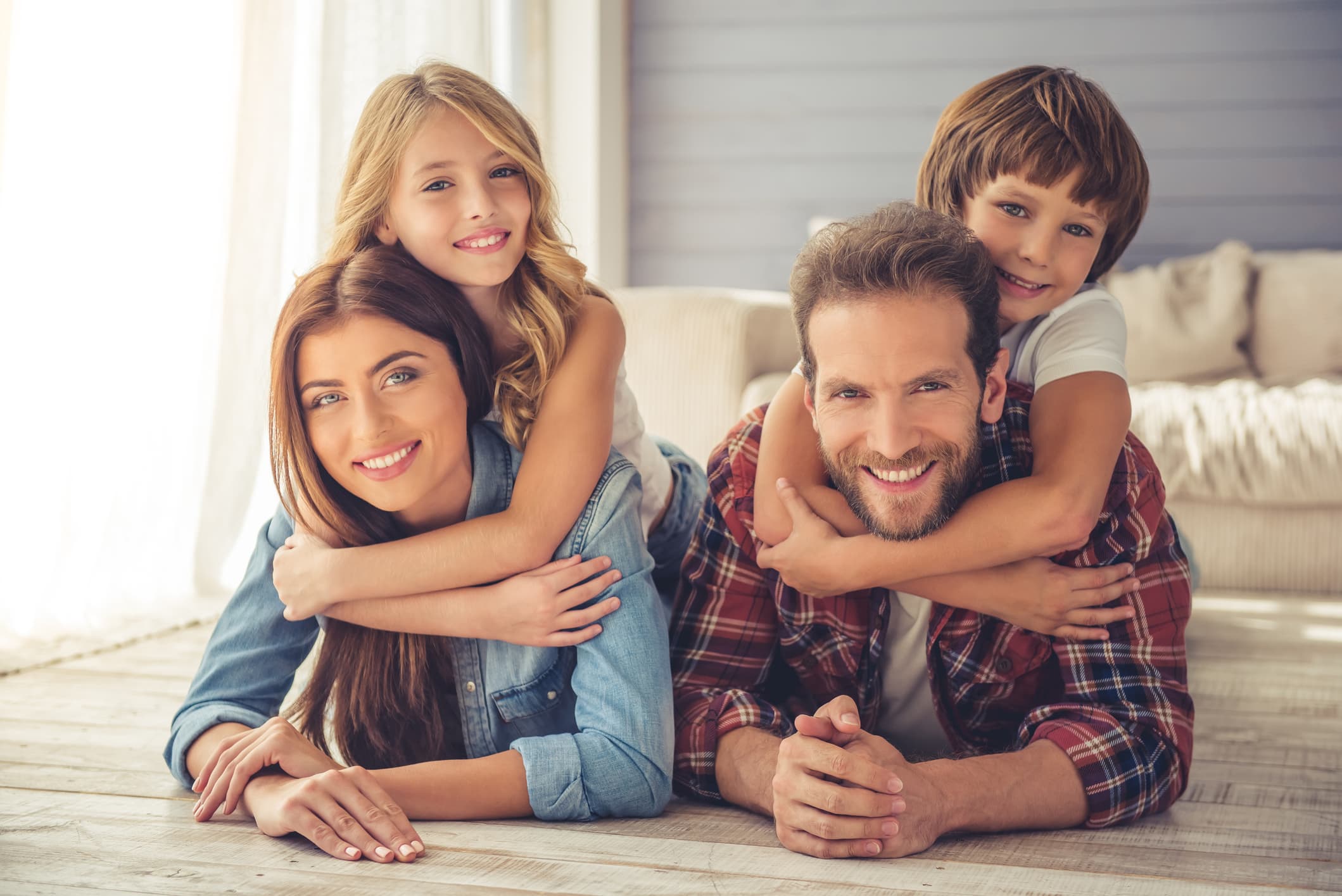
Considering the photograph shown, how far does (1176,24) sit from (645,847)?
4487 millimetres

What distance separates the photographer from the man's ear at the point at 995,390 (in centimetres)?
163

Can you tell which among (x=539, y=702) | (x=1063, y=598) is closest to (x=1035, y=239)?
(x=1063, y=598)

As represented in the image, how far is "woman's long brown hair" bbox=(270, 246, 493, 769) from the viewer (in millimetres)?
1643

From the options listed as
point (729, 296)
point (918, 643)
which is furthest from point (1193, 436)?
point (918, 643)

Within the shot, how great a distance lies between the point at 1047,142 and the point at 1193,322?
2.63 metres

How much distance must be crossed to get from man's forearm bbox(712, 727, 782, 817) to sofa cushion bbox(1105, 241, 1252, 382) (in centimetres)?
285

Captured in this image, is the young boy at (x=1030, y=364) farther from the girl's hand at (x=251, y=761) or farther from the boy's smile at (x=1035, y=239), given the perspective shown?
the girl's hand at (x=251, y=761)

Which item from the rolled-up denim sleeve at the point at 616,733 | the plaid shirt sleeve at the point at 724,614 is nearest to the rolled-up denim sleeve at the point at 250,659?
the rolled-up denim sleeve at the point at 616,733

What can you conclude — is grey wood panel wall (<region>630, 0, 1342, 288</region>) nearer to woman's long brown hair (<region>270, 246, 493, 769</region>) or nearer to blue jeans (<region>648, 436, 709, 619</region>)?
blue jeans (<region>648, 436, 709, 619</region>)

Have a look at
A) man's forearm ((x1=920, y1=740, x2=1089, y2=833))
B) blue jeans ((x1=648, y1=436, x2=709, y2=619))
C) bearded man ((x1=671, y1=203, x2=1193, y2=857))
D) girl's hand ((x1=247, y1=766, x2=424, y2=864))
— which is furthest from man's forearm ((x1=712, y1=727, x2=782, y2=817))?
blue jeans ((x1=648, y1=436, x2=709, y2=619))

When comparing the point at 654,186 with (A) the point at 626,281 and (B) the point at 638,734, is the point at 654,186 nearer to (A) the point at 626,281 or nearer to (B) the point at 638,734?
(A) the point at 626,281

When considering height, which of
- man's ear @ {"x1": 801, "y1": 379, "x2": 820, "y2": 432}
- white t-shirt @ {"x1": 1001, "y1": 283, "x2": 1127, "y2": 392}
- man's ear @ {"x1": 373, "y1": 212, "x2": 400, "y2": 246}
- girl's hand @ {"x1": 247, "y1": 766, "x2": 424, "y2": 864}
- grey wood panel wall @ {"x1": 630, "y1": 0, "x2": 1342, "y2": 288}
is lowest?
girl's hand @ {"x1": 247, "y1": 766, "x2": 424, "y2": 864}

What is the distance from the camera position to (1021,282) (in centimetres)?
182

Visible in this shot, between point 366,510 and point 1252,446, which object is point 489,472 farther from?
point 1252,446
